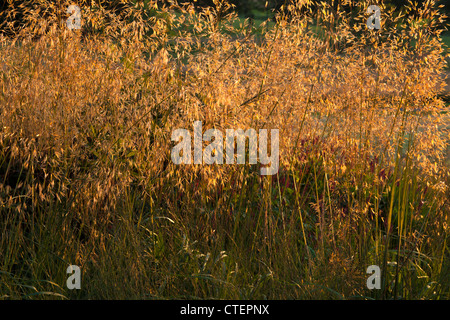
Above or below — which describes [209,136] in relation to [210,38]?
below

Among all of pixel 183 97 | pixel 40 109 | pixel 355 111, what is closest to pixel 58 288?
pixel 40 109

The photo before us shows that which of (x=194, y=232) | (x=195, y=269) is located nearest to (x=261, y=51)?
(x=194, y=232)

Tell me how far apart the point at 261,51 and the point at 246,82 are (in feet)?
0.63

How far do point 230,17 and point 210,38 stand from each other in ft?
0.50

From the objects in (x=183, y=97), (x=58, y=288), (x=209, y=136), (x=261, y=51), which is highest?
(x=261, y=51)

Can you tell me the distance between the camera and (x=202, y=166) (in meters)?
2.35

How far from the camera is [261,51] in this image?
9.02ft

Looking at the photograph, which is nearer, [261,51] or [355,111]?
[355,111]

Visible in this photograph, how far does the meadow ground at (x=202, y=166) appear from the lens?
1993mm

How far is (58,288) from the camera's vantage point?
1977mm

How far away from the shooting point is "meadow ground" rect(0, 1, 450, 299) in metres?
1.99

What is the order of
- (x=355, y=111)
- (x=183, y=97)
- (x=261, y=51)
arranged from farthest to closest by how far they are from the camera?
1. (x=261, y=51)
2. (x=355, y=111)
3. (x=183, y=97)

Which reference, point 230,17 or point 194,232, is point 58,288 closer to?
point 194,232
